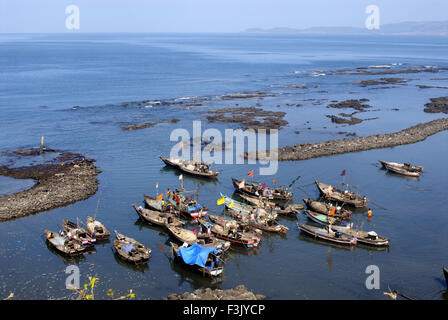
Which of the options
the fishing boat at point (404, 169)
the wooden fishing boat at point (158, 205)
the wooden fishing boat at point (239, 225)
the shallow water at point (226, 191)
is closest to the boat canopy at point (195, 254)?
the shallow water at point (226, 191)

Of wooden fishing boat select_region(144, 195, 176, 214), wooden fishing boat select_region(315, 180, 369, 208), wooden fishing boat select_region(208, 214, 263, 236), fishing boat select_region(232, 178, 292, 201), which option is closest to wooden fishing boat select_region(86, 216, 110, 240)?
wooden fishing boat select_region(144, 195, 176, 214)

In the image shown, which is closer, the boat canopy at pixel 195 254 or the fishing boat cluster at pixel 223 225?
the boat canopy at pixel 195 254

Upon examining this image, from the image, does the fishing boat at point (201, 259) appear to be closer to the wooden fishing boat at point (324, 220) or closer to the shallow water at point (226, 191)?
the shallow water at point (226, 191)

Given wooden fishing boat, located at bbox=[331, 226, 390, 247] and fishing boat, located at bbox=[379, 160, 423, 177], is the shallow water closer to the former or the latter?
wooden fishing boat, located at bbox=[331, 226, 390, 247]

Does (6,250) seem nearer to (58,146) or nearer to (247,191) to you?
(247,191)

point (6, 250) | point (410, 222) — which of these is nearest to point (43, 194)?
point (6, 250)
